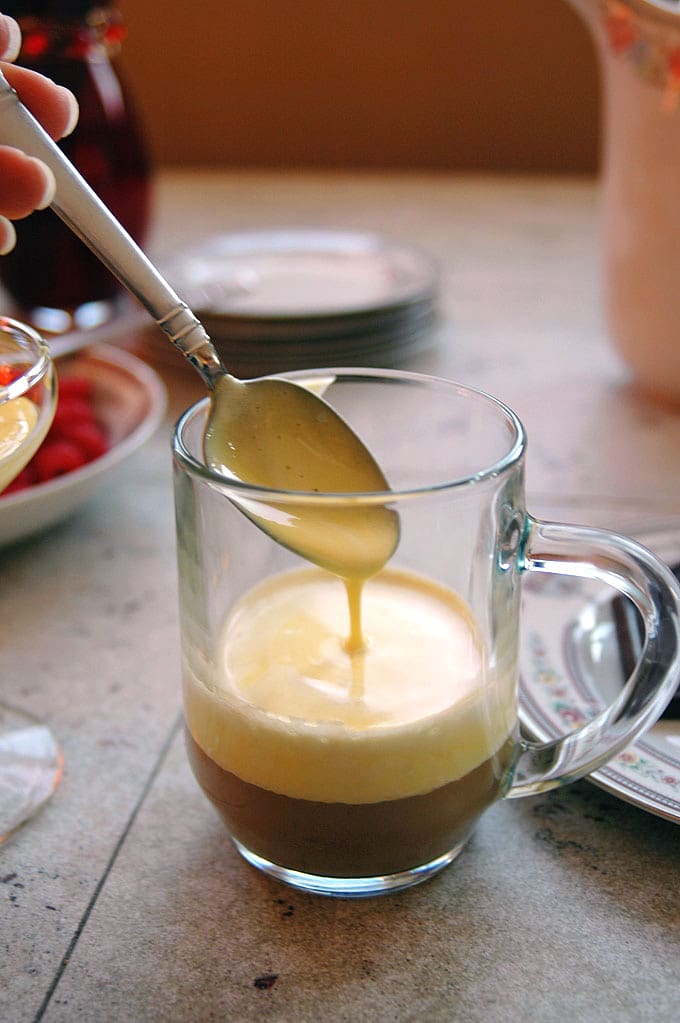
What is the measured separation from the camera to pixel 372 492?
0.47m

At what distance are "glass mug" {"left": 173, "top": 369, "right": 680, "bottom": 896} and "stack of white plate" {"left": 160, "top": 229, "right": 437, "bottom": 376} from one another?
20.1 inches

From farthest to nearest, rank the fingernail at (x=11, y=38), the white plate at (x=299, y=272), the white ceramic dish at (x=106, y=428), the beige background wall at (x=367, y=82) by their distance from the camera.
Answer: the beige background wall at (x=367, y=82), the white plate at (x=299, y=272), the white ceramic dish at (x=106, y=428), the fingernail at (x=11, y=38)

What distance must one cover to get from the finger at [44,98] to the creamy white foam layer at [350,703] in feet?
0.82

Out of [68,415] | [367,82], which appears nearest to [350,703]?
[68,415]

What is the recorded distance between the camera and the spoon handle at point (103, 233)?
469 millimetres

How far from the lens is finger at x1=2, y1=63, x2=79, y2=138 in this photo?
50cm

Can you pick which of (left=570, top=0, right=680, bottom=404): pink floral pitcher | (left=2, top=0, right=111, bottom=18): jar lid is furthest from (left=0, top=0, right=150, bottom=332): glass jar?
(left=570, top=0, right=680, bottom=404): pink floral pitcher

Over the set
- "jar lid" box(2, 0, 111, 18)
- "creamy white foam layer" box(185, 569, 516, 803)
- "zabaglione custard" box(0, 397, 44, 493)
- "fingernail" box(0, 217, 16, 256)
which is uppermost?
"fingernail" box(0, 217, 16, 256)

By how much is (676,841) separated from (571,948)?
84mm

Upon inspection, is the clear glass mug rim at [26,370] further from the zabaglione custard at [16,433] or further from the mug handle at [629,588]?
the mug handle at [629,588]

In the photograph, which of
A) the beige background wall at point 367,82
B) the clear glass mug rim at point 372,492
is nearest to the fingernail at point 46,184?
the clear glass mug rim at point 372,492

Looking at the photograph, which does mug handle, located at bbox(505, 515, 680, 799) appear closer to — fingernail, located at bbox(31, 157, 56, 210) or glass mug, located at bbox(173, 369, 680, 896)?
glass mug, located at bbox(173, 369, 680, 896)

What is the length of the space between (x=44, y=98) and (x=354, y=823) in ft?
1.18

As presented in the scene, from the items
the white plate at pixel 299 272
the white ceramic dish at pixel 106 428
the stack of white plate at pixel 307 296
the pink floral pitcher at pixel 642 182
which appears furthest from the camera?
the white plate at pixel 299 272
